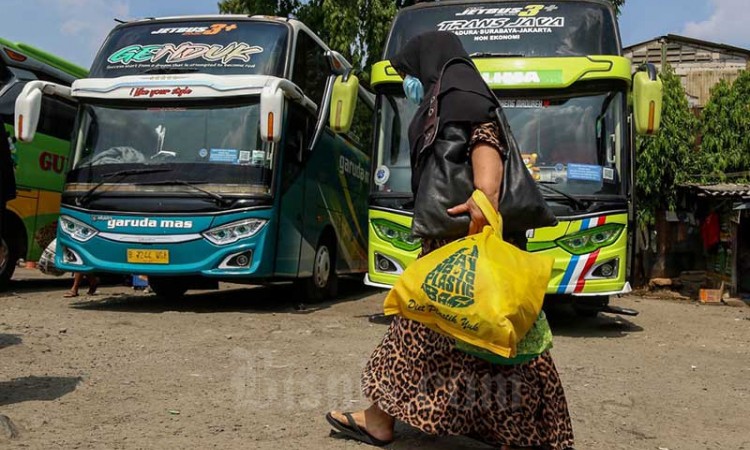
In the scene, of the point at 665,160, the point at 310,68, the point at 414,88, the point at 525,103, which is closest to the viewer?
the point at 414,88

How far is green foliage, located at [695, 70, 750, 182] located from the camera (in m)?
17.9

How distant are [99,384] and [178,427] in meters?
1.18

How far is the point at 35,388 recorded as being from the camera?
15.0ft

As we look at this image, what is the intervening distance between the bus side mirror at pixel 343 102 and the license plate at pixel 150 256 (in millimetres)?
2272

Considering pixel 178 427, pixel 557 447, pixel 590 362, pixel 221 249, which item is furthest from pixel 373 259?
pixel 557 447

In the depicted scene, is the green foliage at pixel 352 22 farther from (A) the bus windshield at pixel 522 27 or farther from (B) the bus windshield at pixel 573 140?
(B) the bus windshield at pixel 573 140

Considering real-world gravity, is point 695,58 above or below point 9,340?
above

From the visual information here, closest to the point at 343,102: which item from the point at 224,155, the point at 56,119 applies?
the point at 224,155

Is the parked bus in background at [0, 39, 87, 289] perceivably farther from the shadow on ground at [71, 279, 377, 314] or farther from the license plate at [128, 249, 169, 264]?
the license plate at [128, 249, 169, 264]

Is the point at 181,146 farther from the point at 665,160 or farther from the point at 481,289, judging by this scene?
the point at 665,160

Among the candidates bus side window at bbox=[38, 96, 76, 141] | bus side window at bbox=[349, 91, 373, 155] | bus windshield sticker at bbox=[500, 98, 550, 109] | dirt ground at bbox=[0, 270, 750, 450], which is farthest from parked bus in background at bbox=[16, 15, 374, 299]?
bus side window at bbox=[349, 91, 373, 155]

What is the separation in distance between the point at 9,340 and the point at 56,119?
19.5 ft

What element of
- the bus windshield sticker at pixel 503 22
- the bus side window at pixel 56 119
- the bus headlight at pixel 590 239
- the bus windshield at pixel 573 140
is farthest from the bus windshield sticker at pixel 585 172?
the bus side window at pixel 56 119

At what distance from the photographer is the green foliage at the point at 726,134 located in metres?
17.9
